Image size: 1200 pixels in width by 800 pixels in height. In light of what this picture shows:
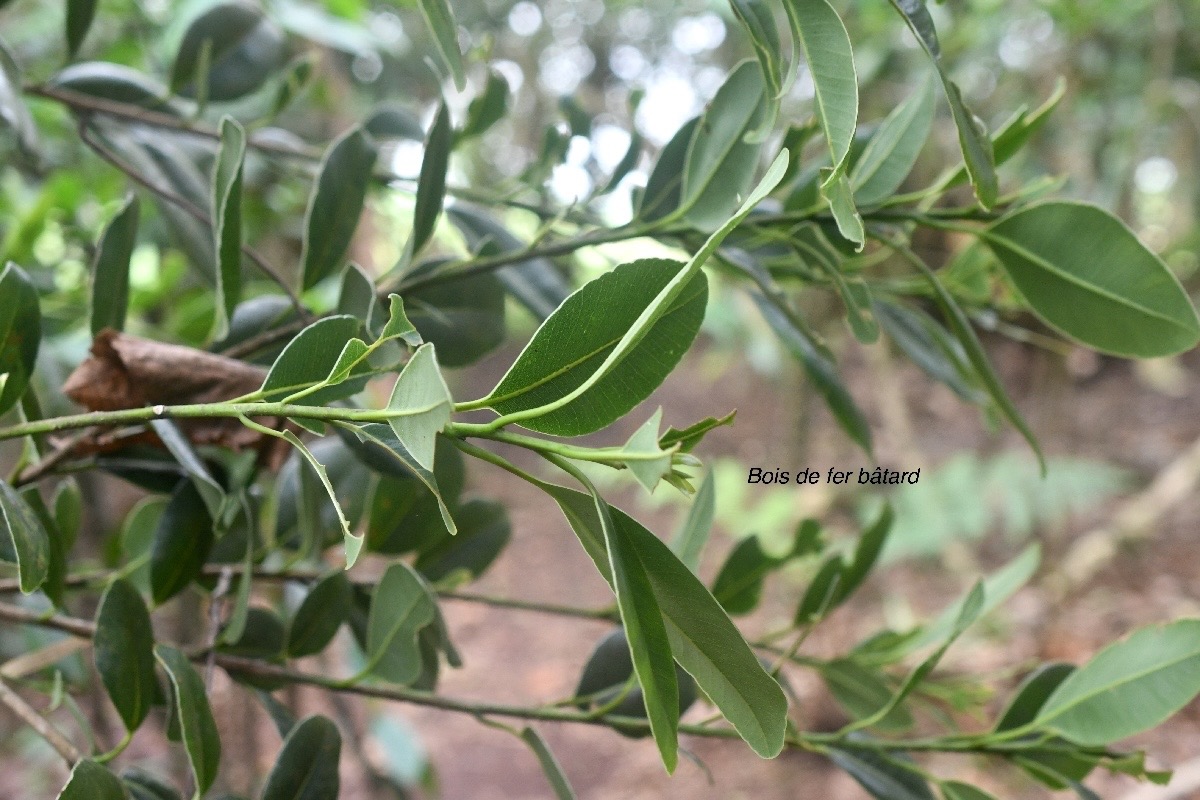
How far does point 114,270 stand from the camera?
0.37 m

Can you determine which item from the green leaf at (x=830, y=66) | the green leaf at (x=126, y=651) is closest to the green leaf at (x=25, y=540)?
the green leaf at (x=126, y=651)

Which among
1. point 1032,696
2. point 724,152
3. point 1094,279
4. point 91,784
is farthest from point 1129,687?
point 91,784

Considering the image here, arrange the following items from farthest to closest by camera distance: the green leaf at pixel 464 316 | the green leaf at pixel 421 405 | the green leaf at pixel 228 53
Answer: the green leaf at pixel 228 53, the green leaf at pixel 464 316, the green leaf at pixel 421 405

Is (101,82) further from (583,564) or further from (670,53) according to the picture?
(670,53)

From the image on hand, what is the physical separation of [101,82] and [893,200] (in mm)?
452

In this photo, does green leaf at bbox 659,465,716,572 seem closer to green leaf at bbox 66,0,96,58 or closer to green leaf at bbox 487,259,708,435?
green leaf at bbox 487,259,708,435

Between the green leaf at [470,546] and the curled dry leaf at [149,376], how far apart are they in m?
0.16

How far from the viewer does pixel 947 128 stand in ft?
6.56

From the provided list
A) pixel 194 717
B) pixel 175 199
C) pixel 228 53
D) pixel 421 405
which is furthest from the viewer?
pixel 228 53

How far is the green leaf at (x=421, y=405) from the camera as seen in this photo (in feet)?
0.63

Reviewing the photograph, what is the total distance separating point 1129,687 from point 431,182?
0.36 meters

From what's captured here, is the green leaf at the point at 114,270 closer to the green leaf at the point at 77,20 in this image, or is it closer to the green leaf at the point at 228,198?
the green leaf at the point at 228,198

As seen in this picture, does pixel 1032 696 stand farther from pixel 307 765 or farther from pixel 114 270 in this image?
pixel 114 270

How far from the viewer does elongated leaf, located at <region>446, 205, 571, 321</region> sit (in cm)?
45
